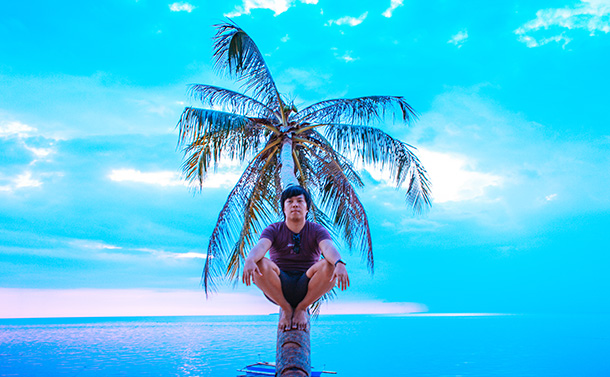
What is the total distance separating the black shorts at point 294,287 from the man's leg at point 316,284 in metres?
0.05

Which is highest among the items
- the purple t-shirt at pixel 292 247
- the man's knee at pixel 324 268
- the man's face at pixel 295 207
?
the man's face at pixel 295 207

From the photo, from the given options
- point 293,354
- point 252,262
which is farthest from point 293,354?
point 252,262

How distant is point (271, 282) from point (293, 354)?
2.49 ft

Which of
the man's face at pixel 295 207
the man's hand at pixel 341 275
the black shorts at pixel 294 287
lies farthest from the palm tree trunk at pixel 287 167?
the man's hand at pixel 341 275

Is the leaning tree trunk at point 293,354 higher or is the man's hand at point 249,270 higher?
the man's hand at point 249,270

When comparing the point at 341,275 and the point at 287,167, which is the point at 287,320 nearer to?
the point at 341,275

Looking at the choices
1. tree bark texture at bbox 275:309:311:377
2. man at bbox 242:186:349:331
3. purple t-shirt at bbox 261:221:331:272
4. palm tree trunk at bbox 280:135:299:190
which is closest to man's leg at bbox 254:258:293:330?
man at bbox 242:186:349:331

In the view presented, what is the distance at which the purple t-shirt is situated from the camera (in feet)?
14.3

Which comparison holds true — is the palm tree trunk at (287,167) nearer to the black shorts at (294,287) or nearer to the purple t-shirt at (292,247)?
the purple t-shirt at (292,247)

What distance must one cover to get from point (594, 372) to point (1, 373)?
4832 cm

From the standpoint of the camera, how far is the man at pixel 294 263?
3.88m

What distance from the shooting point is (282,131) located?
33.8ft

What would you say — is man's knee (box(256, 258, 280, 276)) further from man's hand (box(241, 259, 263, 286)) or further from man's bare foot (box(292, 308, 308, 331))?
man's bare foot (box(292, 308, 308, 331))

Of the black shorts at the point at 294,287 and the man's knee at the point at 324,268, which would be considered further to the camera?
the black shorts at the point at 294,287
